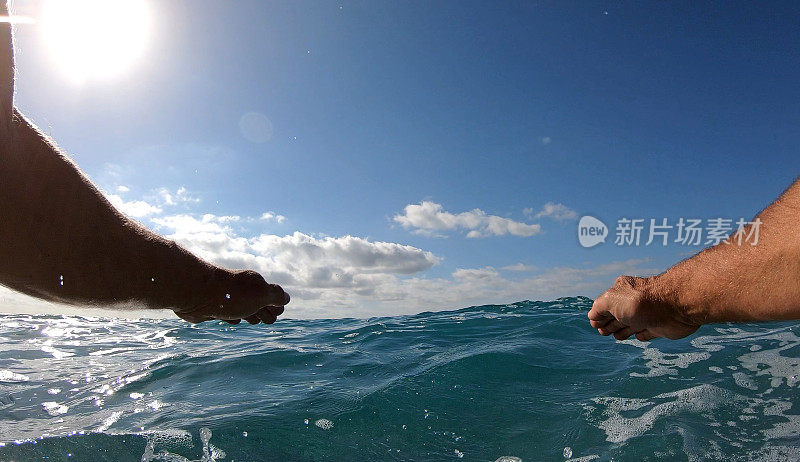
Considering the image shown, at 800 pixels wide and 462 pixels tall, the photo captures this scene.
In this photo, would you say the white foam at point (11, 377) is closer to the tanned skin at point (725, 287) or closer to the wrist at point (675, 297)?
the tanned skin at point (725, 287)

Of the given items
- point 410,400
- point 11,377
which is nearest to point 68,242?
point 410,400

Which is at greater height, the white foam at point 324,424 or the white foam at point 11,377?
the white foam at point 11,377

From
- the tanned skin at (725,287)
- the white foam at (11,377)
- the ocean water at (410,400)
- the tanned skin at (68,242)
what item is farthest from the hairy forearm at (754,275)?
the white foam at (11,377)

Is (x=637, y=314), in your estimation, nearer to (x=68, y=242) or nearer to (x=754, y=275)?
(x=754, y=275)

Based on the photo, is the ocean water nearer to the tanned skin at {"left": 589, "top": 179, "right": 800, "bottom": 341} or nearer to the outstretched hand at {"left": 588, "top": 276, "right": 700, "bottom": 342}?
the outstretched hand at {"left": 588, "top": 276, "right": 700, "bottom": 342}

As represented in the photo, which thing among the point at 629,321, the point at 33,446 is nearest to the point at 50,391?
the point at 33,446

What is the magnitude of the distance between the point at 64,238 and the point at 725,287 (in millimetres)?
3088

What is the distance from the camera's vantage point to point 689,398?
12.2ft

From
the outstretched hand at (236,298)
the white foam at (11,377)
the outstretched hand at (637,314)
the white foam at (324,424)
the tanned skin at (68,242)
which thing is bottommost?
the white foam at (324,424)

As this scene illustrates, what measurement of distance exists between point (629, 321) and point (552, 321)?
6243 mm

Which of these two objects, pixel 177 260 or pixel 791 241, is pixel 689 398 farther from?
pixel 177 260

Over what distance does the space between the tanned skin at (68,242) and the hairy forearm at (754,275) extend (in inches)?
107

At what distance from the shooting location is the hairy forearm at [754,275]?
163 centimetres

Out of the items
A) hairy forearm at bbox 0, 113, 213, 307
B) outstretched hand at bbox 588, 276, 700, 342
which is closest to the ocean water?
outstretched hand at bbox 588, 276, 700, 342
